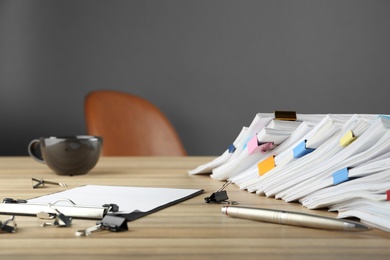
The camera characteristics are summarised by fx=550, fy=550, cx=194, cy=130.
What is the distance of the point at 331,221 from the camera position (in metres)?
0.54

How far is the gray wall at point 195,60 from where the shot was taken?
3246mm

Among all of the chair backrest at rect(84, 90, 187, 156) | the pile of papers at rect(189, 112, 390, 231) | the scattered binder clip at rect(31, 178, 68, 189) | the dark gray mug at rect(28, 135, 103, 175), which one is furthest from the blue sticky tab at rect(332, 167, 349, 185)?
the chair backrest at rect(84, 90, 187, 156)

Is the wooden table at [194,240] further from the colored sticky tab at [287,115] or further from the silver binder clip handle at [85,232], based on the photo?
the colored sticky tab at [287,115]

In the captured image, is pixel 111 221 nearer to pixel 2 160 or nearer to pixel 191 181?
pixel 191 181

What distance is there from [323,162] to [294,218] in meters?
0.16

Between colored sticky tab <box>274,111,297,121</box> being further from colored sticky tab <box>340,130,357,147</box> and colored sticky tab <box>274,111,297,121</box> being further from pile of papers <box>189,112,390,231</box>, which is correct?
colored sticky tab <box>340,130,357,147</box>

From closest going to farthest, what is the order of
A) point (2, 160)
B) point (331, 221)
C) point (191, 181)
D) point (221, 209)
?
point (331, 221) → point (221, 209) → point (191, 181) → point (2, 160)

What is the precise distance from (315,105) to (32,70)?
1.72 metres

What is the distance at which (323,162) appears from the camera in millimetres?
697

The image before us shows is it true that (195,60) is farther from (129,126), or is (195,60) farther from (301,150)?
(301,150)

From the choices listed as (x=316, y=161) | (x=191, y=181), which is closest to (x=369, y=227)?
(x=316, y=161)

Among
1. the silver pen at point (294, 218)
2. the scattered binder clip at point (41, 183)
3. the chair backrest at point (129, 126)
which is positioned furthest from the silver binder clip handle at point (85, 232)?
the chair backrest at point (129, 126)

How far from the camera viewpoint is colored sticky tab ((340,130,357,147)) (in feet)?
2.17

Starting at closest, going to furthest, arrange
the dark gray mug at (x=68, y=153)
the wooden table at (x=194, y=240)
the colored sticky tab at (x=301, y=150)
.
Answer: the wooden table at (x=194, y=240) < the colored sticky tab at (x=301, y=150) < the dark gray mug at (x=68, y=153)
